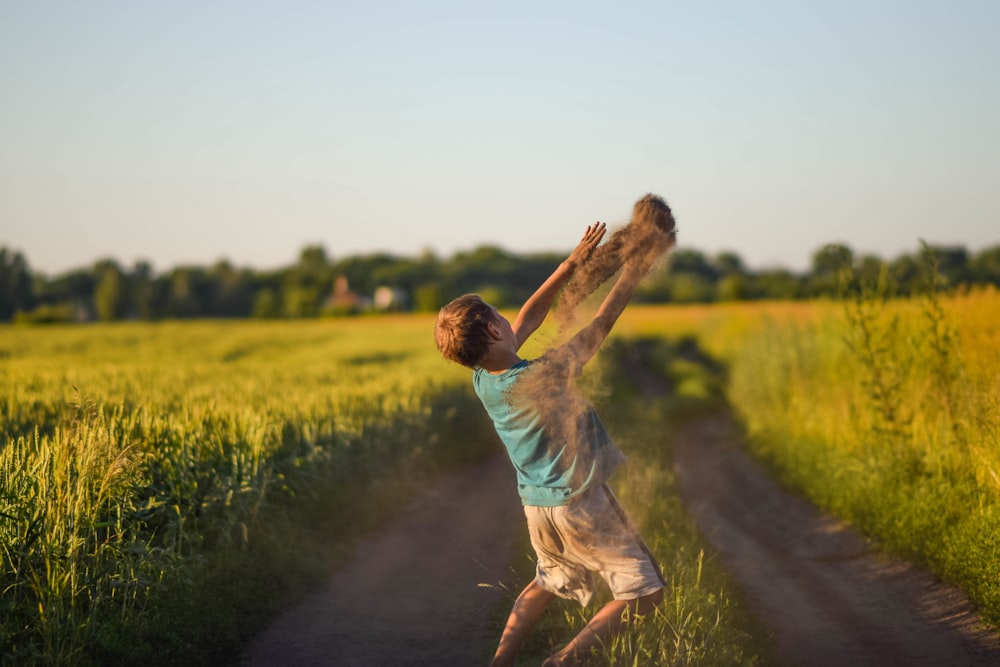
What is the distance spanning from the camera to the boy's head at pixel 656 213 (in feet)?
13.9

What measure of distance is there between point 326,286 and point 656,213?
3702 inches

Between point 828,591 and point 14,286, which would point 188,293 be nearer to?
point 14,286

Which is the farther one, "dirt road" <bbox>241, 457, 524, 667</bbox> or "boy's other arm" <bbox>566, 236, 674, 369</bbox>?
"dirt road" <bbox>241, 457, 524, 667</bbox>

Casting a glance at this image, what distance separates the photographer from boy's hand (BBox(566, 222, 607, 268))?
4348 millimetres

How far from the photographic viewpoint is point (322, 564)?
7.93 meters

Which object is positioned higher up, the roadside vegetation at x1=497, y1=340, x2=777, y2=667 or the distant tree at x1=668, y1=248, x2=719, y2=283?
the distant tree at x1=668, y1=248, x2=719, y2=283

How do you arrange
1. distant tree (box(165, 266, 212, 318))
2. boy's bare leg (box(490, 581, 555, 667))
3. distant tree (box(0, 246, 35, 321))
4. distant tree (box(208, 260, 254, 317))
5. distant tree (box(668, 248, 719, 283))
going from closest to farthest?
1. boy's bare leg (box(490, 581, 555, 667))
2. distant tree (box(0, 246, 35, 321))
3. distant tree (box(668, 248, 719, 283))
4. distant tree (box(165, 266, 212, 318))
5. distant tree (box(208, 260, 254, 317))

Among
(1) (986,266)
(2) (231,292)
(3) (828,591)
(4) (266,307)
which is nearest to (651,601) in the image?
(3) (828,591)

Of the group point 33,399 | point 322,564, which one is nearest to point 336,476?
point 322,564

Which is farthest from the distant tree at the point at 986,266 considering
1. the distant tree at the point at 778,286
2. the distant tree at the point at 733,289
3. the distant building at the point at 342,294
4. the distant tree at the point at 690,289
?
the distant building at the point at 342,294

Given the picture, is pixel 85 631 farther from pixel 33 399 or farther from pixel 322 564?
pixel 33 399

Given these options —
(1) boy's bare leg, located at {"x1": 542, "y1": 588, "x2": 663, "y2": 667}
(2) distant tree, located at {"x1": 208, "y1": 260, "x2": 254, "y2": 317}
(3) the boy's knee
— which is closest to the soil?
(1) boy's bare leg, located at {"x1": 542, "y1": 588, "x2": 663, "y2": 667}

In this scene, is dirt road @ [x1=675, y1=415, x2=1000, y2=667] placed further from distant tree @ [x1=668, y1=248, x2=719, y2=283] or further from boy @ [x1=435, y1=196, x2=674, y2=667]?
distant tree @ [x1=668, y1=248, x2=719, y2=283]

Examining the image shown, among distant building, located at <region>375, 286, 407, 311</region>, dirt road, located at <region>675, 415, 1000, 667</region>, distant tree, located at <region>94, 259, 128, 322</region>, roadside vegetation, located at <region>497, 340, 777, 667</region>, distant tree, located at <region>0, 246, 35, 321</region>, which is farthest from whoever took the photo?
distant building, located at <region>375, 286, 407, 311</region>
